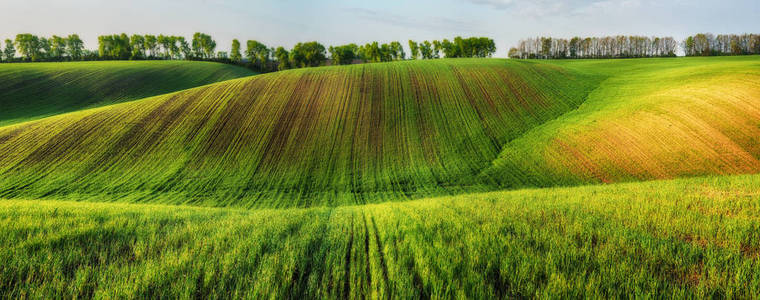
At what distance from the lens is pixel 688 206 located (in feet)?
22.9

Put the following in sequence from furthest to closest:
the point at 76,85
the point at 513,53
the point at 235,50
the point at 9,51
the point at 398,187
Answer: the point at 513,53 → the point at 235,50 → the point at 9,51 → the point at 76,85 → the point at 398,187

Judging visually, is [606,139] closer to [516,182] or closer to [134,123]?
[516,182]

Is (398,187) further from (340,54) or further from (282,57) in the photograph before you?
(340,54)

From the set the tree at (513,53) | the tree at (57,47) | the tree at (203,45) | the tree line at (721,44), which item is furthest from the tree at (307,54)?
the tree line at (721,44)

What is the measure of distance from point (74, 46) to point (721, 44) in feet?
798

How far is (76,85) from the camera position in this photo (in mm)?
58000

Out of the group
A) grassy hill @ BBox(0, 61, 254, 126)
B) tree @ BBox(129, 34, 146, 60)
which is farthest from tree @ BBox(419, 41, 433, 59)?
tree @ BBox(129, 34, 146, 60)

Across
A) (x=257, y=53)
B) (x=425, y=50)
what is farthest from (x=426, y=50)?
(x=257, y=53)

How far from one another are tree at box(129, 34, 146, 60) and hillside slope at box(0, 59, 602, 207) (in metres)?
94.4

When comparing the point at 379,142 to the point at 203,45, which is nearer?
the point at 379,142

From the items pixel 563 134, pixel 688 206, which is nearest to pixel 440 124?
pixel 563 134

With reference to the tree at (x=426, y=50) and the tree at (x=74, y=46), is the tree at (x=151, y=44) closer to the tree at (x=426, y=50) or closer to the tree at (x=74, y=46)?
the tree at (x=74, y=46)

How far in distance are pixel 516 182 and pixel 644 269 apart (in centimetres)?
1973

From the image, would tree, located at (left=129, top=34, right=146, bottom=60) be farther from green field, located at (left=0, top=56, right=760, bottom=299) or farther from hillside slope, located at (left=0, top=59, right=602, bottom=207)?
hillside slope, located at (left=0, top=59, right=602, bottom=207)
